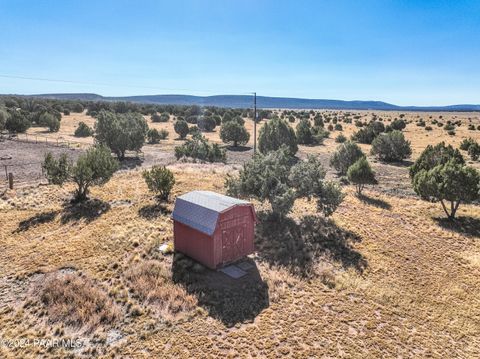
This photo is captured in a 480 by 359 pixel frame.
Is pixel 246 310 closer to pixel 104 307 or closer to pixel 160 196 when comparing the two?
pixel 104 307

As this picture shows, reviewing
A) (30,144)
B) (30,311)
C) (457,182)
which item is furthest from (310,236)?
(30,144)

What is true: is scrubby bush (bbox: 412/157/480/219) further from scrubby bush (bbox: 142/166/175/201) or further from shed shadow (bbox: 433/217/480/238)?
scrubby bush (bbox: 142/166/175/201)

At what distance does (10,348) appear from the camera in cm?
1105

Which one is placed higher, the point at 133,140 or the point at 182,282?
the point at 133,140

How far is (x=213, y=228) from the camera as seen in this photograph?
15797 mm

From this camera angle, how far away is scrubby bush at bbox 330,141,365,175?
130 ft

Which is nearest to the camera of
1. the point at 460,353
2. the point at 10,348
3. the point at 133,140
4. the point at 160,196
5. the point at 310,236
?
the point at 10,348

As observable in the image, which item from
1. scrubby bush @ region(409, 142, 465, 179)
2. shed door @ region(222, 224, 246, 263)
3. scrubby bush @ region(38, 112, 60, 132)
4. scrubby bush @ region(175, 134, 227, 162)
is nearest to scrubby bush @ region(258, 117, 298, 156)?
scrubby bush @ region(175, 134, 227, 162)

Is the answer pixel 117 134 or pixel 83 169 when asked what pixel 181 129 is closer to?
pixel 117 134

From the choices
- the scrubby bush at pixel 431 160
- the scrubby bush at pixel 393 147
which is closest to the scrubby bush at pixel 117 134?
the scrubby bush at pixel 431 160

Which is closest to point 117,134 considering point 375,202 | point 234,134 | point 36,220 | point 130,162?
point 130,162

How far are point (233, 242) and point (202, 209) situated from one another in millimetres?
2343

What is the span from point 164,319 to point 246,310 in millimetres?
3294

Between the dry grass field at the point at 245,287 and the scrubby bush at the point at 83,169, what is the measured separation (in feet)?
5.92
